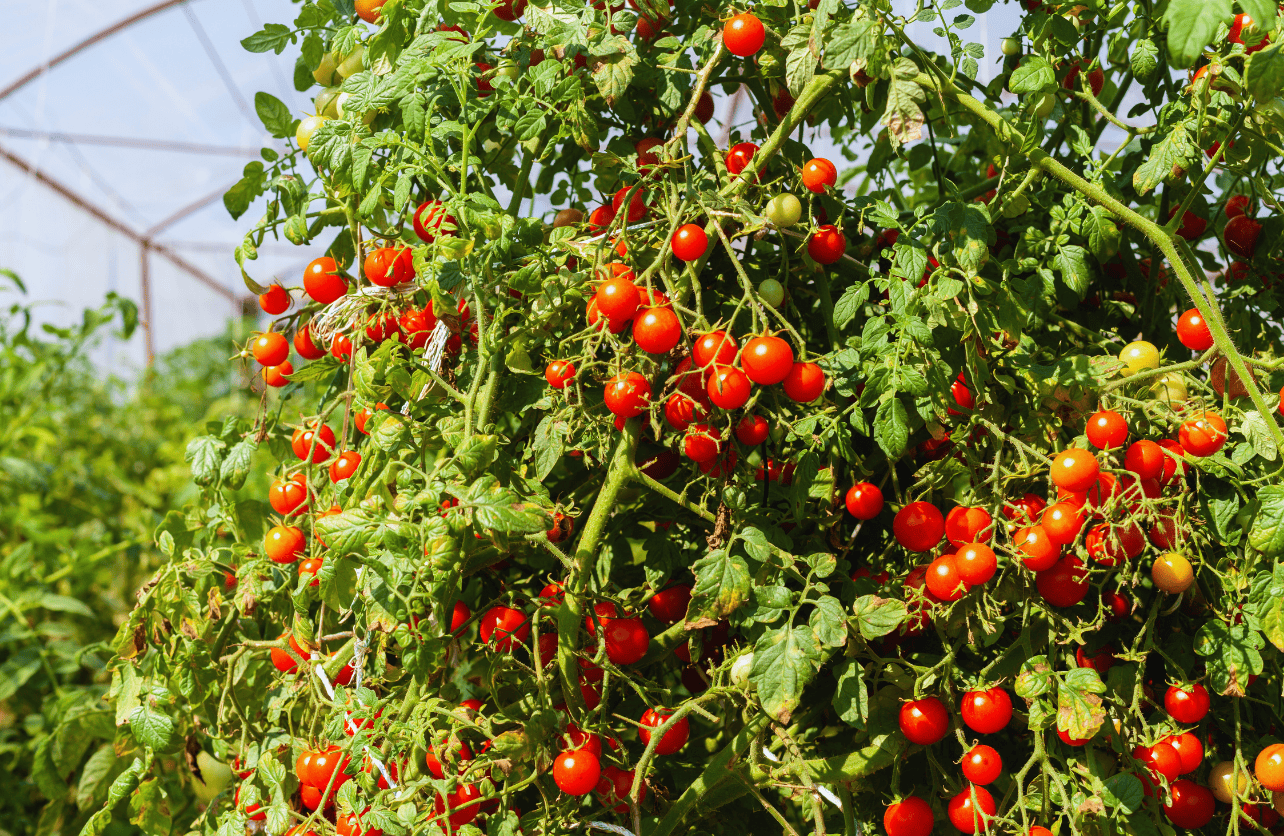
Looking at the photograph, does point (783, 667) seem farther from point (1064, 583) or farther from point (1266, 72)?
point (1266, 72)

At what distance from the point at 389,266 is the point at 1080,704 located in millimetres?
628

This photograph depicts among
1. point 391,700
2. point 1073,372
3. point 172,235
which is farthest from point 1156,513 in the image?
point 172,235

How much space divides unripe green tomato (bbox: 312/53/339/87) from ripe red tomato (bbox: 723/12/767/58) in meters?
0.41

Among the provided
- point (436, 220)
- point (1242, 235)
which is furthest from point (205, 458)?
point (1242, 235)

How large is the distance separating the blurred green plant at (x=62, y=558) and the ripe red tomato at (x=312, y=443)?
0.68 feet

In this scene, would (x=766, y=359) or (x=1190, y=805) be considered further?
(x=1190, y=805)

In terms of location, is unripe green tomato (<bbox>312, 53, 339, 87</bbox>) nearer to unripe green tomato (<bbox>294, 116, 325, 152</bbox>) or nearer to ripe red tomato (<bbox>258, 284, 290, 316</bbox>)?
unripe green tomato (<bbox>294, 116, 325, 152</bbox>)

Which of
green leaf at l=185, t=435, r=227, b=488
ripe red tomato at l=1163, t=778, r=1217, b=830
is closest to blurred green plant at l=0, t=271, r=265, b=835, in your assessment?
green leaf at l=185, t=435, r=227, b=488

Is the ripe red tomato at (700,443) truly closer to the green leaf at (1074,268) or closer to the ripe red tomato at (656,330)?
the ripe red tomato at (656,330)

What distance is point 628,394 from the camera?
64 centimetres

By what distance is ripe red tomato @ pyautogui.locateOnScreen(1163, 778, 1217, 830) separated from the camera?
73 cm

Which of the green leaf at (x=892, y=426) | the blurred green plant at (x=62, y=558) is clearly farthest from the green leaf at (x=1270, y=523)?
the blurred green plant at (x=62, y=558)

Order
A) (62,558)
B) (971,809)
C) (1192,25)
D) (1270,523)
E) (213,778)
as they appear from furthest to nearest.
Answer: (62,558)
(213,778)
(971,809)
(1270,523)
(1192,25)

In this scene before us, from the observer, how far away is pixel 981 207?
2.32 feet
